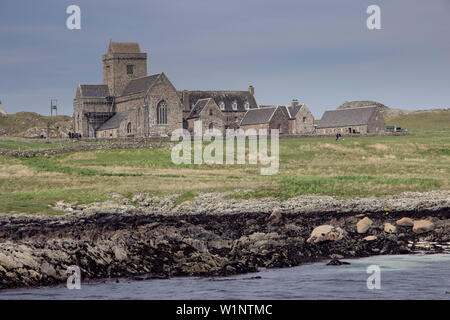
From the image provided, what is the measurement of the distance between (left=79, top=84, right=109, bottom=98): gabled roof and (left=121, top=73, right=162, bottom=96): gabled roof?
3610 mm

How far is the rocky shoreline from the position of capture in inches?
1017

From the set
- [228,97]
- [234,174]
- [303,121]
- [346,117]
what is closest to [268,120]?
[303,121]

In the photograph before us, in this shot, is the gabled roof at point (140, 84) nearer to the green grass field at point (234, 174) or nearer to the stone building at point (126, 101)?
the stone building at point (126, 101)

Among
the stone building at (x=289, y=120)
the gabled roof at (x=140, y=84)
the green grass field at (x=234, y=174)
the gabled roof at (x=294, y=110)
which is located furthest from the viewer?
the gabled roof at (x=294, y=110)

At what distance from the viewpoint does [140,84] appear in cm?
10700

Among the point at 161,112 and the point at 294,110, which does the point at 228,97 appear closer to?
the point at 294,110

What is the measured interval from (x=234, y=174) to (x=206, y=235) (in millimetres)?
27972

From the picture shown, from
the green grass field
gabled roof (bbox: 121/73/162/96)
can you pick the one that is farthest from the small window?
the green grass field

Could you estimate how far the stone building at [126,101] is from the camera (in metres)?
102

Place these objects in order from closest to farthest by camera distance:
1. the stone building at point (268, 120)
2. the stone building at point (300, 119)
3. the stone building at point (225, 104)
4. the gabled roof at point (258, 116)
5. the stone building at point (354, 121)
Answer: the stone building at point (268, 120) < the gabled roof at point (258, 116) < the stone building at point (225, 104) < the stone building at point (354, 121) < the stone building at point (300, 119)

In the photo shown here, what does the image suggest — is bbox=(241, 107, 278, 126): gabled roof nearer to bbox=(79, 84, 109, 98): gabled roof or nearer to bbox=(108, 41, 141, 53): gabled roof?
bbox=(108, 41, 141, 53): gabled roof

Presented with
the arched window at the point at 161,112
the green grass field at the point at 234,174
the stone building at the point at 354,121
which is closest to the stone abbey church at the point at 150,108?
the arched window at the point at 161,112

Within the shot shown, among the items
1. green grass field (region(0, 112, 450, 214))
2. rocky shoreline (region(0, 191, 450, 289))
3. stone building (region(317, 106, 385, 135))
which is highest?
stone building (region(317, 106, 385, 135))
